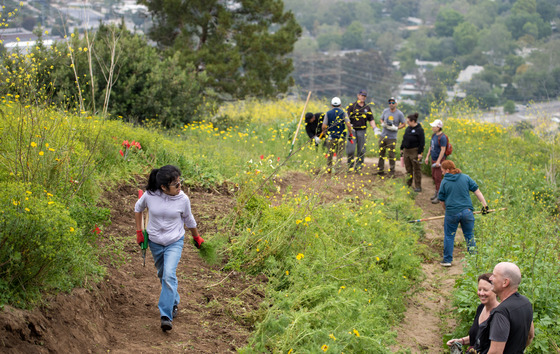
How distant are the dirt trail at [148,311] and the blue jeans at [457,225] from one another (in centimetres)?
69

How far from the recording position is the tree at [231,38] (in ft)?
68.6

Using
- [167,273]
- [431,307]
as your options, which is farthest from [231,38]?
[167,273]

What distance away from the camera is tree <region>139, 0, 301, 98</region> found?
68.6 ft

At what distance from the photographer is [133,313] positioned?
4.98m

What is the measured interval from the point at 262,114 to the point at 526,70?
2909 centimetres

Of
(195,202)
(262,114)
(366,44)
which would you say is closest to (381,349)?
(195,202)

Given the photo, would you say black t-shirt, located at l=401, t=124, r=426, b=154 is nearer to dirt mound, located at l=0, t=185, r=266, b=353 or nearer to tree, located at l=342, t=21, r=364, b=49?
dirt mound, located at l=0, t=185, r=266, b=353

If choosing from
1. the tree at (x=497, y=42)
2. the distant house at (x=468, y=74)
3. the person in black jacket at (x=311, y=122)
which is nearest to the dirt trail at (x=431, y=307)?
the person in black jacket at (x=311, y=122)

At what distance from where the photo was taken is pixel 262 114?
60.8ft

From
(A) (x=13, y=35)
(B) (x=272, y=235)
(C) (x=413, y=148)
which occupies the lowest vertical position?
(C) (x=413, y=148)

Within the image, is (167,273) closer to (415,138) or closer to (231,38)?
(415,138)

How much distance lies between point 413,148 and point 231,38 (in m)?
12.4

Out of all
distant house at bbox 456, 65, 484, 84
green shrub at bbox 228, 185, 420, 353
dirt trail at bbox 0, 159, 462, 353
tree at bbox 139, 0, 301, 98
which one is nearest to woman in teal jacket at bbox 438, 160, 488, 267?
green shrub at bbox 228, 185, 420, 353

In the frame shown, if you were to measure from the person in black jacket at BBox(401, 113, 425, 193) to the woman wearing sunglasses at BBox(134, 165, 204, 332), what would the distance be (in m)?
7.65
